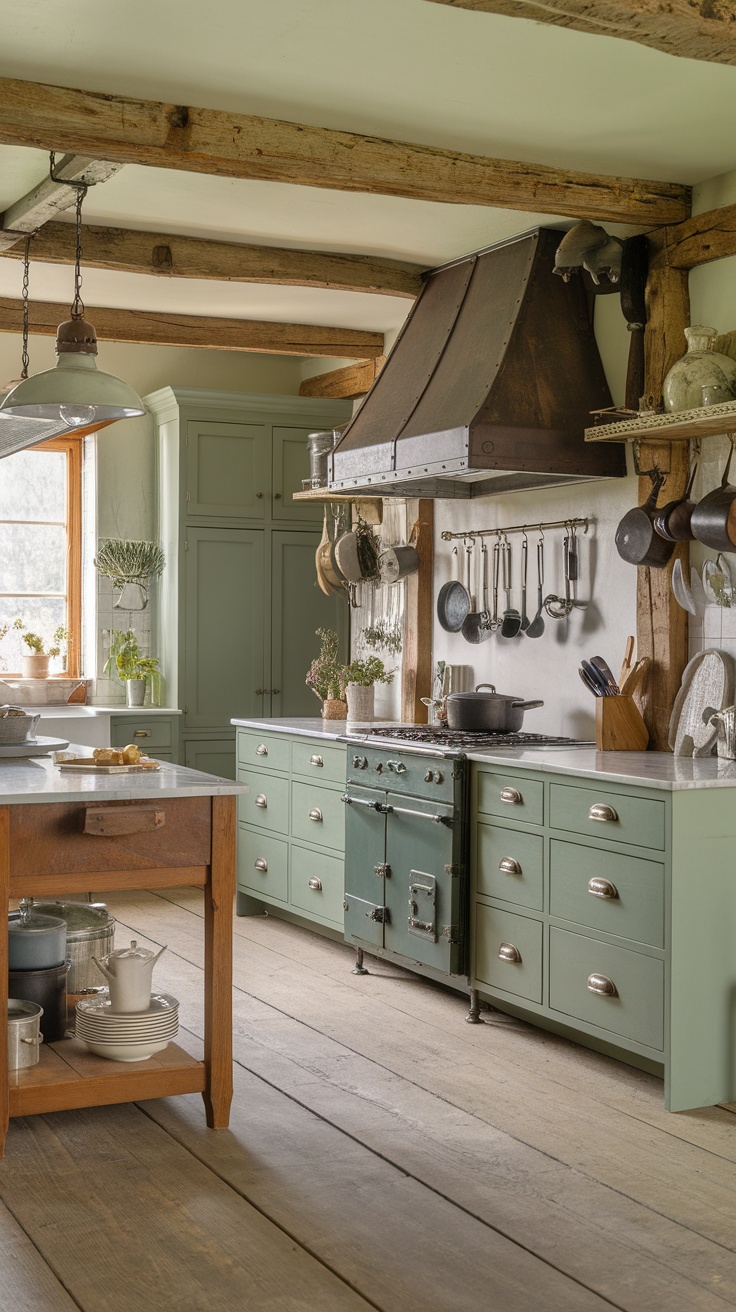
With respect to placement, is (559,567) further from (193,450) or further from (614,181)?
(193,450)

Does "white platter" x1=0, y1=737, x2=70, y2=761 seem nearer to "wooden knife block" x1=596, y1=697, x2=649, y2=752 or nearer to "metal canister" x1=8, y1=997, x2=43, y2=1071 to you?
"metal canister" x1=8, y1=997, x2=43, y2=1071

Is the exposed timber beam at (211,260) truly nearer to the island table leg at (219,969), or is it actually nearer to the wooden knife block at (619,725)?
the wooden knife block at (619,725)

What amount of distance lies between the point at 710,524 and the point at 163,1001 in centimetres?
223

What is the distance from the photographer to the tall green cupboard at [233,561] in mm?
7258

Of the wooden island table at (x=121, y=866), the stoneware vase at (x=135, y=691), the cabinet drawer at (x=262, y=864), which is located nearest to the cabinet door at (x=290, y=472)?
the stoneware vase at (x=135, y=691)

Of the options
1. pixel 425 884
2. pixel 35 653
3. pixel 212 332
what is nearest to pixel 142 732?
pixel 35 653

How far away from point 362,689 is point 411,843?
1.46 meters

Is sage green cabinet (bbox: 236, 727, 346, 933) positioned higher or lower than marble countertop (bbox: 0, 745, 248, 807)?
lower

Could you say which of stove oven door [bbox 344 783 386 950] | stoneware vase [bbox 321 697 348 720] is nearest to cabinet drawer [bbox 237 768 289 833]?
stoneware vase [bbox 321 697 348 720]

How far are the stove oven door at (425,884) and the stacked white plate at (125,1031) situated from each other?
1.28 meters

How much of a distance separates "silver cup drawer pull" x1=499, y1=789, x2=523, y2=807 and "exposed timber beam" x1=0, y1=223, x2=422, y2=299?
2.46m

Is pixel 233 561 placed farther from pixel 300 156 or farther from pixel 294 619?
pixel 300 156

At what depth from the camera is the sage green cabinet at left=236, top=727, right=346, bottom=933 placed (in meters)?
5.54

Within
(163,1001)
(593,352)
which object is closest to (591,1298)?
(163,1001)
